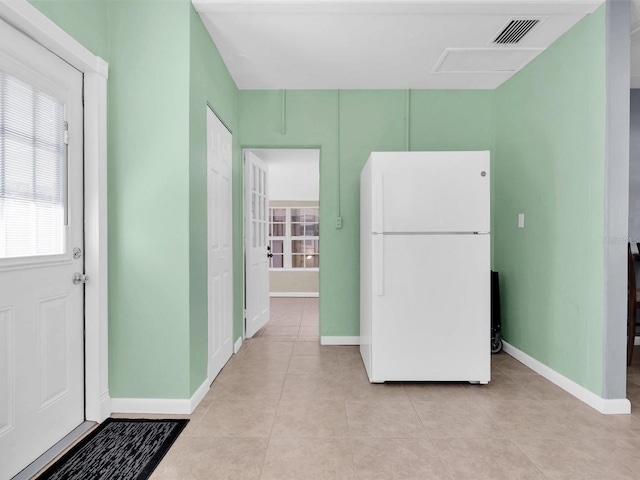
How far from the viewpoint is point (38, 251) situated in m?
1.80

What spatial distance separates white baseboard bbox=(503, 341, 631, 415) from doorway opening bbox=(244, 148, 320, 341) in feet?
6.48

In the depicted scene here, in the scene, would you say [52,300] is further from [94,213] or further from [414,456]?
[414,456]

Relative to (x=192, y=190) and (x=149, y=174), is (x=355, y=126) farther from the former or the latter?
(x=149, y=174)

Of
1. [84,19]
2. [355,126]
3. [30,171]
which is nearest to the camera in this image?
[30,171]

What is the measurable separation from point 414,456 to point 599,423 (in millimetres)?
1173

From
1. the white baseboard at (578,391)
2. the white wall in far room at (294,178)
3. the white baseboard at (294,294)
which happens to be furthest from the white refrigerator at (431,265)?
the white baseboard at (294,294)

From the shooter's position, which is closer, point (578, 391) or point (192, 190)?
point (192, 190)

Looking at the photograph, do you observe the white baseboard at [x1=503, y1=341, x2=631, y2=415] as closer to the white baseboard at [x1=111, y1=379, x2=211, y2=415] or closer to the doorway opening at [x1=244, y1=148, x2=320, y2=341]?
the doorway opening at [x1=244, y1=148, x2=320, y2=341]

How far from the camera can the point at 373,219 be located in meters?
2.63

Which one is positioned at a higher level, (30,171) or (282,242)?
(30,171)

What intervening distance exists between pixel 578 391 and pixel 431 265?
4.04 ft

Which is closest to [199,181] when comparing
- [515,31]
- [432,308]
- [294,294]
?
[432,308]

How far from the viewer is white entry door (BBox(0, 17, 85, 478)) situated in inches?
63.7

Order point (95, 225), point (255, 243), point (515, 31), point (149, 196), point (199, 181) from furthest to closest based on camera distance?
point (255, 243), point (515, 31), point (199, 181), point (149, 196), point (95, 225)
